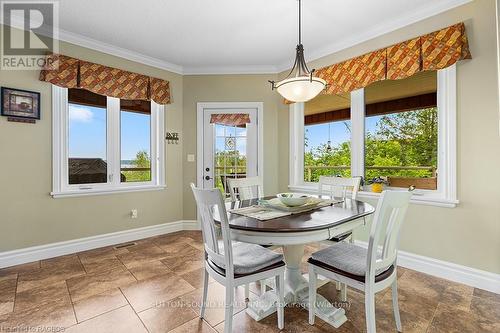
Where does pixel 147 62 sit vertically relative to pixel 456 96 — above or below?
above

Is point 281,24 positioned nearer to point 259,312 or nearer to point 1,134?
point 259,312

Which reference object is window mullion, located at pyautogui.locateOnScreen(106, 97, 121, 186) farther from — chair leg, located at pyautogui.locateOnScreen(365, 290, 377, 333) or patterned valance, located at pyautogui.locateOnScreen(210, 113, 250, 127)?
chair leg, located at pyautogui.locateOnScreen(365, 290, 377, 333)

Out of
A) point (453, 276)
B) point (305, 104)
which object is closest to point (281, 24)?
point (305, 104)

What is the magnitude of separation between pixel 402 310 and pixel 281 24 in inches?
115

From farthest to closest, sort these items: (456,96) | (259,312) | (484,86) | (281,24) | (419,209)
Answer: (281,24) < (419,209) < (456,96) < (484,86) < (259,312)

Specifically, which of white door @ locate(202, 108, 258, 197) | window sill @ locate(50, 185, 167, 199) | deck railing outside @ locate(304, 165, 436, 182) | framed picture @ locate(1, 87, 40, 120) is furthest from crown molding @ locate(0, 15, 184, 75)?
deck railing outside @ locate(304, 165, 436, 182)

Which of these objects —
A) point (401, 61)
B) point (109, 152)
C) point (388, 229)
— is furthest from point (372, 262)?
point (109, 152)

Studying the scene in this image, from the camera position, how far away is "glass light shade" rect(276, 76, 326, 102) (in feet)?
6.81

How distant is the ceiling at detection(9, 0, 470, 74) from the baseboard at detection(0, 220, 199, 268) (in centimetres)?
243

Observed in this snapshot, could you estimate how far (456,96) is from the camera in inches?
92.7

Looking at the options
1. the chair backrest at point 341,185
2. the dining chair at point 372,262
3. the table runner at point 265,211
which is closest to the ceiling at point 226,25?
the chair backrest at point 341,185

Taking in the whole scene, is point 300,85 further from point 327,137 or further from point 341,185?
point 327,137

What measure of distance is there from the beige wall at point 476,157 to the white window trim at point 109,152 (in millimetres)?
3515

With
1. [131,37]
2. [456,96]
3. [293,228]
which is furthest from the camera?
[131,37]
